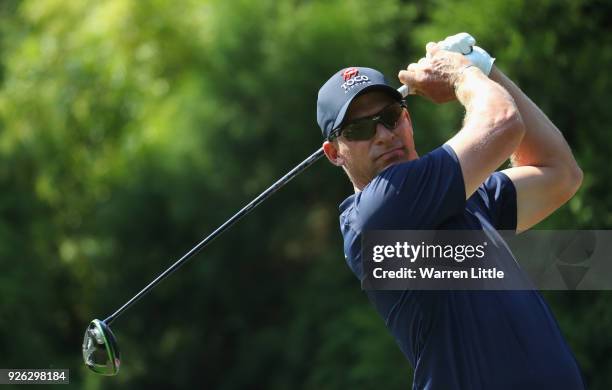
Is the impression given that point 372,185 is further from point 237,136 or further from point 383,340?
point 237,136

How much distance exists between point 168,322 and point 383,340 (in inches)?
112

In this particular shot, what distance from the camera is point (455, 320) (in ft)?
8.10

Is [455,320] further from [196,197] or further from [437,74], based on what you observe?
[196,197]

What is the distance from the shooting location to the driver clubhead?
10.2 ft

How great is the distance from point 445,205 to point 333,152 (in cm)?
47

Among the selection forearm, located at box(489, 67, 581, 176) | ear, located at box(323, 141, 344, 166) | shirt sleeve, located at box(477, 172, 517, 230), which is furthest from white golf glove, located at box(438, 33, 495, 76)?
ear, located at box(323, 141, 344, 166)

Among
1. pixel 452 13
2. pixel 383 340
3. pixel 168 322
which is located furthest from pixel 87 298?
pixel 452 13

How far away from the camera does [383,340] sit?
871 cm

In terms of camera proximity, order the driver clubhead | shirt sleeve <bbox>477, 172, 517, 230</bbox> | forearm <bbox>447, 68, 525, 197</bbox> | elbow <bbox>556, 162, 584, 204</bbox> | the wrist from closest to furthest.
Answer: forearm <bbox>447, 68, 525, 197</bbox> → the wrist → shirt sleeve <bbox>477, 172, 517, 230</bbox> → elbow <bbox>556, 162, 584, 204</bbox> → the driver clubhead

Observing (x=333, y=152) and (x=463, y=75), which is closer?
(x=463, y=75)

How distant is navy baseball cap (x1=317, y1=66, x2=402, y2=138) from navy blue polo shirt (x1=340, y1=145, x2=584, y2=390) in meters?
0.25

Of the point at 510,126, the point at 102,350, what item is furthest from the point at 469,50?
the point at 102,350

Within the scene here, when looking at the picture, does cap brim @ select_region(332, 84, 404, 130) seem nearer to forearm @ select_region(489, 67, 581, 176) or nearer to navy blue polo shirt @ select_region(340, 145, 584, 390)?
navy blue polo shirt @ select_region(340, 145, 584, 390)

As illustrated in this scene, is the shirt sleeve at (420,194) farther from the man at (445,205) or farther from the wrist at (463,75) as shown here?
the wrist at (463,75)
